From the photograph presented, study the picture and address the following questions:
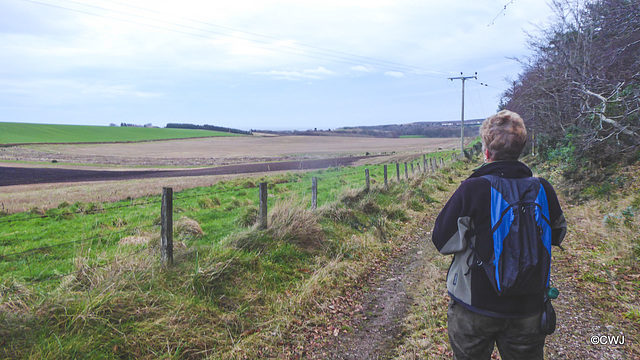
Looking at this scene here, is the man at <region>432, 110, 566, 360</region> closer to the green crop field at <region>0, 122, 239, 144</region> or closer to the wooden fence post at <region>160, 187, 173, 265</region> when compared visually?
the wooden fence post at <region>160, 187, 173, 265</region>

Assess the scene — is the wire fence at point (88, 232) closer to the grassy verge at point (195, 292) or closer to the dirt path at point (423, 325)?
the grassy verge at point (195, 292)

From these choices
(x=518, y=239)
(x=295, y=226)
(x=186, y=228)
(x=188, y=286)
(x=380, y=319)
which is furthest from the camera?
(x=186, y=228)

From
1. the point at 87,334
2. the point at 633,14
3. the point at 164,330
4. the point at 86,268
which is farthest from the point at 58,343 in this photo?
the point at 633,14

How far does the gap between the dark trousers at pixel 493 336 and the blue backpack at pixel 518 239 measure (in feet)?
0.68

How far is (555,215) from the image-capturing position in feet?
7.45

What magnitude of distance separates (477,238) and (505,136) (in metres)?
0.64

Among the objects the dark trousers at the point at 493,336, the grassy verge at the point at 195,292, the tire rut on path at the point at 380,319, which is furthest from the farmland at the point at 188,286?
the dark trousers at the point at 493,336

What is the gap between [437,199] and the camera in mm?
12648

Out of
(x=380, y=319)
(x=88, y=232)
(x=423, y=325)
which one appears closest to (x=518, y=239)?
(x=423, y=325)

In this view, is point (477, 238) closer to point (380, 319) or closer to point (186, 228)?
point (380, 319)

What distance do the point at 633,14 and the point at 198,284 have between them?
9.79 m

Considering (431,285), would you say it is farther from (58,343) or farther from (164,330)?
(58,343)

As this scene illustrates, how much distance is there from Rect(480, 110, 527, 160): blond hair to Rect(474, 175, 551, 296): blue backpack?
0.69 feet

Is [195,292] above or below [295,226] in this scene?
below
